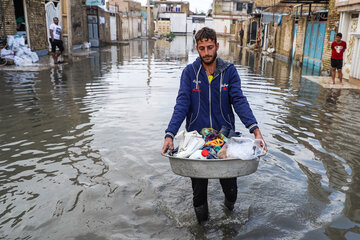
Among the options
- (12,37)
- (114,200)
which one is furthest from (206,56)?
(12,37)

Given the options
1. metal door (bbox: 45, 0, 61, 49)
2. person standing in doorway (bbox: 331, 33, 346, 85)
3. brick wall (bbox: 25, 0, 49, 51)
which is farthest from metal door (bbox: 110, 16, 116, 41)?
person standing in doorway (bbox: 331, 33, 346, 85)

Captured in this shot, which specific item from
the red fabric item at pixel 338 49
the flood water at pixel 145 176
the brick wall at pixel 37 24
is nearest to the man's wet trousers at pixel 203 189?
the flood water at pixel 145 176

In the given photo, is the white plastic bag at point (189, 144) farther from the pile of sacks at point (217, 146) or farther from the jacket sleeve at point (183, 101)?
the jacket sleeve at point (183, 101)

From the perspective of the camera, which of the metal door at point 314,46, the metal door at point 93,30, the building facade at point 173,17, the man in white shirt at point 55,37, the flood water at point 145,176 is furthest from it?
the building facade at point 173,17

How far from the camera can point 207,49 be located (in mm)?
2908

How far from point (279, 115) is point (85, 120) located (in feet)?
13.9

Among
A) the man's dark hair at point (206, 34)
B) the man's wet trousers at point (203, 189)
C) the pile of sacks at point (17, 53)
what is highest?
the man's dark hair at point (206, 34)

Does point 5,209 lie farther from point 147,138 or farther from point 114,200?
point 147,138

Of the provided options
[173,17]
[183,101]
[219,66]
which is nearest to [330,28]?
[219,66]

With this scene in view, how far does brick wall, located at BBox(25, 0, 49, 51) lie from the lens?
17.1 m

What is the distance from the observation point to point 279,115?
736 cm

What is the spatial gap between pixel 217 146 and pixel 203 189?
1.69 ft

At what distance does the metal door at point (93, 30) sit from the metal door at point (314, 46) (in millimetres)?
18139

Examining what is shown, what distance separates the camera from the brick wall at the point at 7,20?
47.8ft
